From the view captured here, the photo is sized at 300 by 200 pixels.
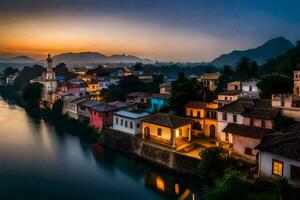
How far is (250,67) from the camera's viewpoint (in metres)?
44.2

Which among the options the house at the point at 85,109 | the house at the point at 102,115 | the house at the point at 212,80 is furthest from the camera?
the house at the point at 212,80

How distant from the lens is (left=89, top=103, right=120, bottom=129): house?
28125 millimetres

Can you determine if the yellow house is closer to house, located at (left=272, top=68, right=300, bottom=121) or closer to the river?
house, located at (left=272, top=68, right=300, bottom=121)

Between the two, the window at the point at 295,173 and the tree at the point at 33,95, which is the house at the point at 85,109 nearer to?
the tree at the point at 33,95

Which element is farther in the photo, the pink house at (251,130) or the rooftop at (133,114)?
the rooftop at (133,114)

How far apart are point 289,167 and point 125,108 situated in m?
20.2

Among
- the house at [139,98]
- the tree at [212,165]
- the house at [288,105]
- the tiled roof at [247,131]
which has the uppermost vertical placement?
the house at [288,105]

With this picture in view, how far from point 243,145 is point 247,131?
104 centimetres

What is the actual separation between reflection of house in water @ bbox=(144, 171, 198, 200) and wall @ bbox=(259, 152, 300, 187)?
420cm

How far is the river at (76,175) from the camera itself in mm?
16969

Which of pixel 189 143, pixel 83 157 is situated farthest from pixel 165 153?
pixel 83 157

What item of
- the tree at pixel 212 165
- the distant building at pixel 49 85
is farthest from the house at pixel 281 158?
the distant building at pixel 49 85

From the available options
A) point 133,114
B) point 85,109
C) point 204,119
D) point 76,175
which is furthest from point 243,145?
point 85,109

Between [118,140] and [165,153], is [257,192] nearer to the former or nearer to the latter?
Result: [165,153]
